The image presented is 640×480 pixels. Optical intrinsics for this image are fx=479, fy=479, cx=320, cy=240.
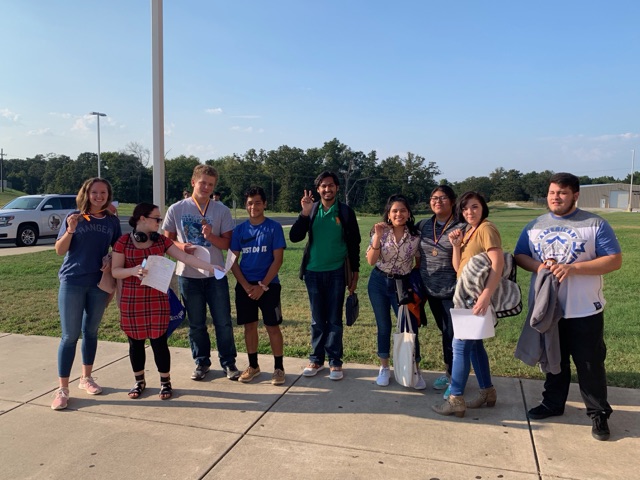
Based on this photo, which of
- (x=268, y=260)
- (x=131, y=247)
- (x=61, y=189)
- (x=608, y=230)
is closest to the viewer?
(x=608, y=230)

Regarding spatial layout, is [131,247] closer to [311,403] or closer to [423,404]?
[311,403]

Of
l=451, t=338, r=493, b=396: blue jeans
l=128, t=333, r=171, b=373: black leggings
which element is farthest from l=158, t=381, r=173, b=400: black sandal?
l=451, t=338, r=493, b=396: blue jeans

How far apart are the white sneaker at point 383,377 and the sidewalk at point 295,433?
79 millimetres

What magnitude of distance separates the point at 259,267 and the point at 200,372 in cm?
115

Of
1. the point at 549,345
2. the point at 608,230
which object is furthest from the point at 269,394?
the point at 608,230

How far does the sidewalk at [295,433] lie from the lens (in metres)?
2.88

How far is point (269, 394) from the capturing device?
4.02 m

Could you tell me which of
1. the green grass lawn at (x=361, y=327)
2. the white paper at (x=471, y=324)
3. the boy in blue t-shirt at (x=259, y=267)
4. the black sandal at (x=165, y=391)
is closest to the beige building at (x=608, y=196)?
the green grass lawn at (x=361, y=327)

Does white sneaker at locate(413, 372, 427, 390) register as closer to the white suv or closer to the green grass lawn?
the green grass lawn

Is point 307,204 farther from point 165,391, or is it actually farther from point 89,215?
point 165,391

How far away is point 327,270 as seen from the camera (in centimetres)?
422

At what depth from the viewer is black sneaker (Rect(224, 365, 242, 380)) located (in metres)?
4.33

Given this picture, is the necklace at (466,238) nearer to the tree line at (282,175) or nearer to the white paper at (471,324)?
the white paper at (471,324)

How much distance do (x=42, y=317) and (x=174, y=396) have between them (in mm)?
3549
